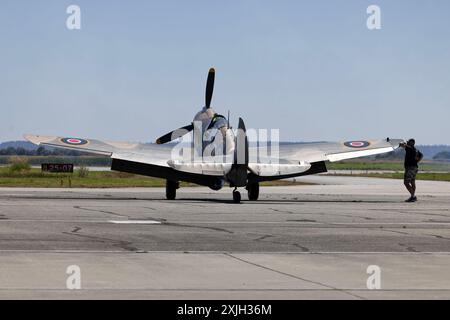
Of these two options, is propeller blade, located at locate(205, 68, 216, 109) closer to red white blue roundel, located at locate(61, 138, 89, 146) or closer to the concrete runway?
red white blue roundel, located at locate(61, 138, 89, 146)

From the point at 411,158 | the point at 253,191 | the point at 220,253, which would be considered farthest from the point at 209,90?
the point at 220,253

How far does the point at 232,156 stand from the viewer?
33.0 meters

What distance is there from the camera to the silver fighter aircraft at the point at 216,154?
33062 mm

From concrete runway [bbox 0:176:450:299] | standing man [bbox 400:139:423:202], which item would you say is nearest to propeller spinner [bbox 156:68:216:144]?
standing man [bbox 400:139:423:202]

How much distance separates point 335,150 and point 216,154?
625 centimetres

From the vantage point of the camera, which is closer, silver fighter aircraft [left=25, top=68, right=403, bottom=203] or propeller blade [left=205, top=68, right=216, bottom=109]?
silver fighter aircraft [left=25, top=68, right=403, bottom=203]

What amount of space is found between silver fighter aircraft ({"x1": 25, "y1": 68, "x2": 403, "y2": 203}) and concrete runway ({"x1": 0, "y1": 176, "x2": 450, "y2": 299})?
17.9 feet

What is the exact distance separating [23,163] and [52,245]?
67.5 meters

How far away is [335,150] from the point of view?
1526 inches

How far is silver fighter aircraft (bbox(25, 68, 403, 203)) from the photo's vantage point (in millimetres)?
33062
